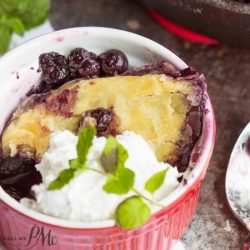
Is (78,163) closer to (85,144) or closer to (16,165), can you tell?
(85,144)

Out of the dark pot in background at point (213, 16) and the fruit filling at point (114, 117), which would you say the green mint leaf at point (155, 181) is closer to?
the fruit filling at point (114, 117)

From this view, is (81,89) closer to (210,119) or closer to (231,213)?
(210,119)

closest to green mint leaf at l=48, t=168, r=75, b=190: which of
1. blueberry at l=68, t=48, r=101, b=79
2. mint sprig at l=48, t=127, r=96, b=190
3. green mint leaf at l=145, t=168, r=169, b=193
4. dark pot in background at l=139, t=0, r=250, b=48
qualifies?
mint sprig at l=48, t=127, r=96, b=190

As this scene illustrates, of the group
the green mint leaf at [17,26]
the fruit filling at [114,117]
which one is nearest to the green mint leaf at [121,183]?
the fruit filling at [114,117]

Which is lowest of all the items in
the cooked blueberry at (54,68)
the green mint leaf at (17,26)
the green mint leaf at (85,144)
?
the green mint leaf at (17,26)

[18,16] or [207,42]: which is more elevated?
[18,16]

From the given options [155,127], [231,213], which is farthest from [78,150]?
[231,213]

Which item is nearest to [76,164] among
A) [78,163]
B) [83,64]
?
[78,163]
